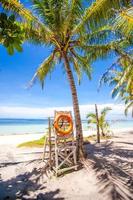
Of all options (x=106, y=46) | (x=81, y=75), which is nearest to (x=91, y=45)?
(x=106, y=46)

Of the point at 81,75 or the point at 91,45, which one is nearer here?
the point at 91,45

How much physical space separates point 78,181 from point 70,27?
5.86 metres

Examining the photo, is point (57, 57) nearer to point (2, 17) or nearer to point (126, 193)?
point (126, 193)

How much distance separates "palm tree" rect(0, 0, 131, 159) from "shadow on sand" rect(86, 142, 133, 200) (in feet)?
3.74

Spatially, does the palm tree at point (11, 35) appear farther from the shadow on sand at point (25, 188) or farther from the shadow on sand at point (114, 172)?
the shadow on sand at point (25, 188)

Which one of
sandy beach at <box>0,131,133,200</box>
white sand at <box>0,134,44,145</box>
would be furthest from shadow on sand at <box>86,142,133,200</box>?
white sand at <box>0,134,44,145</box>

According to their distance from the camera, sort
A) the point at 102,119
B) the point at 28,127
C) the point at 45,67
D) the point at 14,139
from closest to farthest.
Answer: the point at 45,67 < the point at 102,119 < the point at 14,139 < the point at 28,127

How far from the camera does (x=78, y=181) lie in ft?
29.4

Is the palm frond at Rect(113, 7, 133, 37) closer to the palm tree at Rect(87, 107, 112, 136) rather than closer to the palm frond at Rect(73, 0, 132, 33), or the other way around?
the palm frond at Rect(73, 0, 132, 33)

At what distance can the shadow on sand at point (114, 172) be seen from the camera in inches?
298

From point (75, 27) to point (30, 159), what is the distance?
6402 millimetres

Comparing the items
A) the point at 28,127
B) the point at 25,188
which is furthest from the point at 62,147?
the point at 28,127

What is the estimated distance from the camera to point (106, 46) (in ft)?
38.5

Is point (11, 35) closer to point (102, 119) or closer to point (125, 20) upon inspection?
point (125, 20)
